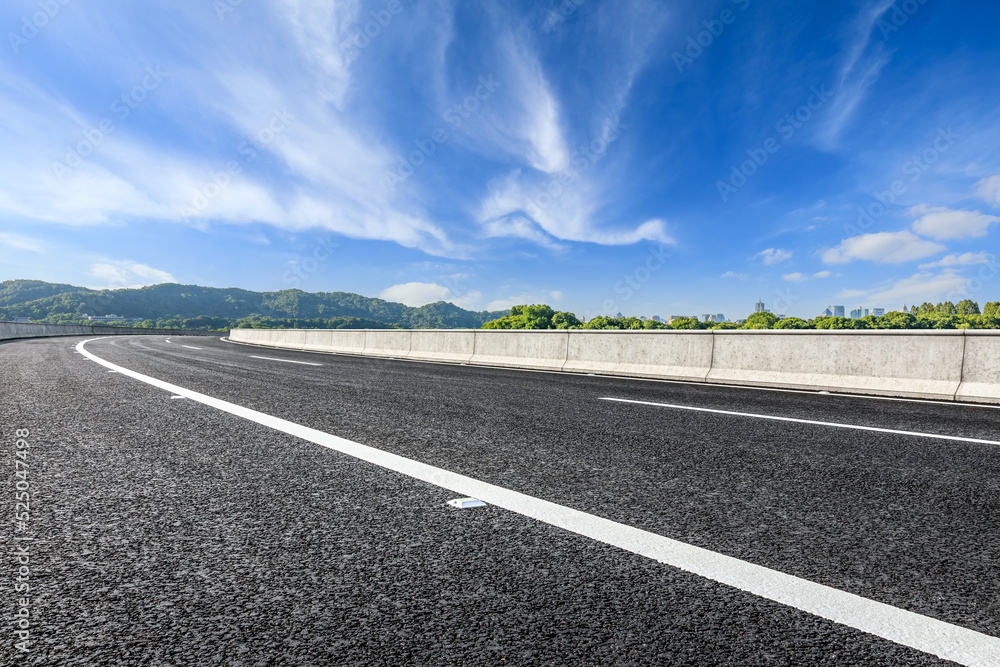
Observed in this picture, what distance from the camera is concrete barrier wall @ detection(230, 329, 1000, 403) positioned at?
8086 mm

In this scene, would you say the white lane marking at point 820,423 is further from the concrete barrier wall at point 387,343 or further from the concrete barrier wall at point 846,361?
the concrete barrier wall at point 387,343

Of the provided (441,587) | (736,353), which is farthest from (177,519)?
(736,353)

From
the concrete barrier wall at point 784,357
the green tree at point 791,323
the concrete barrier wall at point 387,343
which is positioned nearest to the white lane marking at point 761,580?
the concrete barrier wall at point 784,357

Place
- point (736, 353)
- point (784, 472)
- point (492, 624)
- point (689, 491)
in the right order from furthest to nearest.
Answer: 1. point (736, 353)
2. point (784, 472)
3. point (689, 491)
4. point (492, 624)

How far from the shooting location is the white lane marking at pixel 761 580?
66.1 inches

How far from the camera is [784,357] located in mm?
9969

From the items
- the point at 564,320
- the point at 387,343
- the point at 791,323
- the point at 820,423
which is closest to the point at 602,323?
the point at 564,320

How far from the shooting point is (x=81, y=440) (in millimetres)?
4465

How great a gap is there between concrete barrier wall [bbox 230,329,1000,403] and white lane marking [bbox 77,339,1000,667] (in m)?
7.92

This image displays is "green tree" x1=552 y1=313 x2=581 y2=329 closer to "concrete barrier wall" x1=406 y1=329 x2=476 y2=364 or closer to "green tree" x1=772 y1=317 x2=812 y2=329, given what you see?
"green tree" x1=772 y1=317 x2=812 y2=329

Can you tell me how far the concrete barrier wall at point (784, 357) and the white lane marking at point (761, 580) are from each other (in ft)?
26.0

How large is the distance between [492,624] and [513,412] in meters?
4.45

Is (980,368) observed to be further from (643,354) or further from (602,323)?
(602,323)

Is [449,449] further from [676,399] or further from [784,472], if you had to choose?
[676,399]
